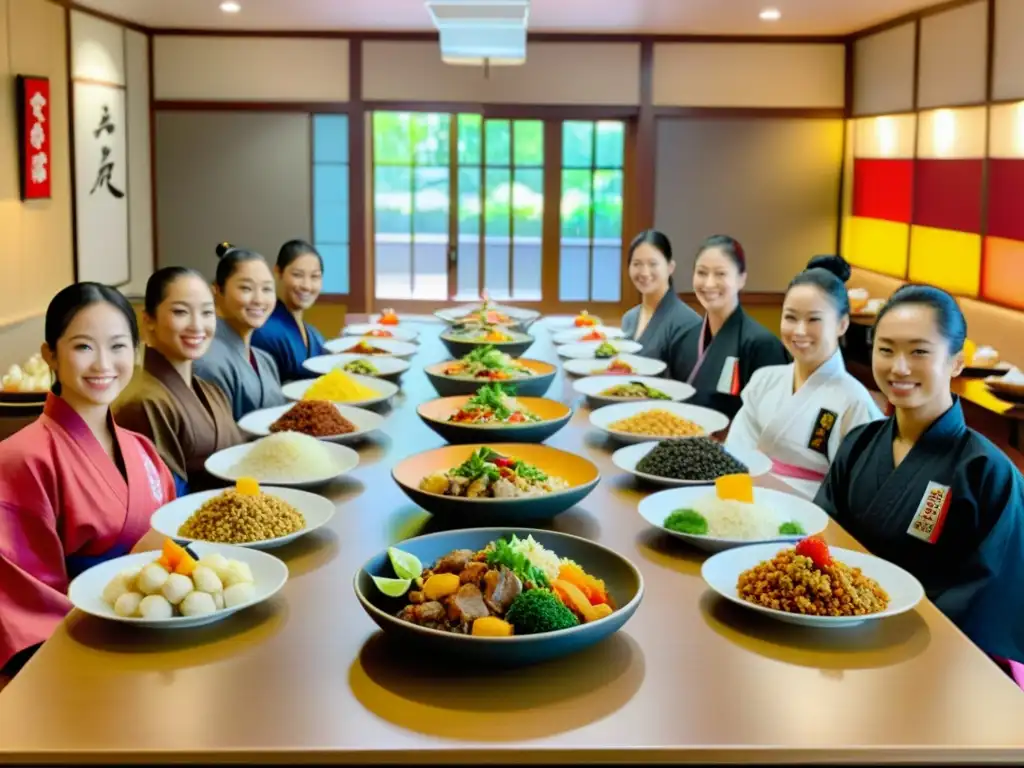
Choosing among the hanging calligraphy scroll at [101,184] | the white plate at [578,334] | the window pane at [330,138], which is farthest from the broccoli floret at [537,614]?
the window pane at [330,138]

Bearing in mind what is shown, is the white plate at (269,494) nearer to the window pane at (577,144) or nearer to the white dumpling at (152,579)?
the white dumpling at (152,579)

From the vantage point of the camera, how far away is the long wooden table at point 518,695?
137 cm

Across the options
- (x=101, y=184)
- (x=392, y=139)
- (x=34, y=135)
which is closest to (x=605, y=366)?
(x=34, y=135)

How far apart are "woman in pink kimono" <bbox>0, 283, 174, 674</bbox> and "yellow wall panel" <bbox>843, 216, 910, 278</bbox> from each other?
20.3 feet

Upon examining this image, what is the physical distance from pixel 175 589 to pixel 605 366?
8.73ft

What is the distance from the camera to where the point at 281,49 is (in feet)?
27.8

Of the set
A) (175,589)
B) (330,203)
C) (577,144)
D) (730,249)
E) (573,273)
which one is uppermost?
(577,144)

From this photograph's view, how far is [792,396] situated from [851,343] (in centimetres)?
432

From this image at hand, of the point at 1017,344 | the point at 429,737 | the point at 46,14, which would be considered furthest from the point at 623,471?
the point at 46,14

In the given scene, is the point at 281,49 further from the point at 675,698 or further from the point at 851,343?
the point at 675,698

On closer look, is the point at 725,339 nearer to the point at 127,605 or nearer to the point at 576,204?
the point at 127,605

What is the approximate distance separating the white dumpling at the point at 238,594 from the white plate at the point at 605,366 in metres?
2.45

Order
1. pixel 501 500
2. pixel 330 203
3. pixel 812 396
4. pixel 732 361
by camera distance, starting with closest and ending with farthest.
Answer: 1. pixel 501 500
2. pixel 812 396
3. pixel 732 361
4. pixel 330 203

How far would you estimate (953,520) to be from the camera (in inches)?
90.0
